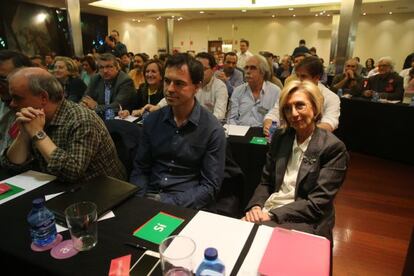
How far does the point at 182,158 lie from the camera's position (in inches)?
67.4

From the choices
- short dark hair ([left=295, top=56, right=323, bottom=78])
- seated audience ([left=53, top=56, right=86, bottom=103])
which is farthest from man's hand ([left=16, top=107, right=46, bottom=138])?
seated audience ([left=53, top=56, right=86, bottom=103])

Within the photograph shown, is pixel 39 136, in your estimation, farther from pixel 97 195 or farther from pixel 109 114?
pixel 109 114

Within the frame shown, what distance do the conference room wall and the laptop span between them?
500 inches

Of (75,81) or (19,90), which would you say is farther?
(75,81)

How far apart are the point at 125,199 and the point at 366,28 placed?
43.2 ft

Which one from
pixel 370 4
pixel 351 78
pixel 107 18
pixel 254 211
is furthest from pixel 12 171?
pixel 107 18

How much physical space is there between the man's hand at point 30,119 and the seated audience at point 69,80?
2685mm

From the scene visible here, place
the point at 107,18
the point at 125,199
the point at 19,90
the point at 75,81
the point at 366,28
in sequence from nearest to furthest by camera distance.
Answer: the point at 125,199 → the point at 19,90 → the point at 75,81 → the point at 366,28 → the point at 107,18

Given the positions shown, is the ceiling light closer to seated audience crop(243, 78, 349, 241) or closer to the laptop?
the laptop

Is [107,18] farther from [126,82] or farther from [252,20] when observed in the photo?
[126,82]

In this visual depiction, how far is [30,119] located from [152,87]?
7.56ft

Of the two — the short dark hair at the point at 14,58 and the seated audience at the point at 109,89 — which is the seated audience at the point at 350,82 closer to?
the seated audience at the point at 109,89

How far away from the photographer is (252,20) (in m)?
12.9

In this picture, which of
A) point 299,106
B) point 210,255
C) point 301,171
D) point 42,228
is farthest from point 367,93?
point 42,228
